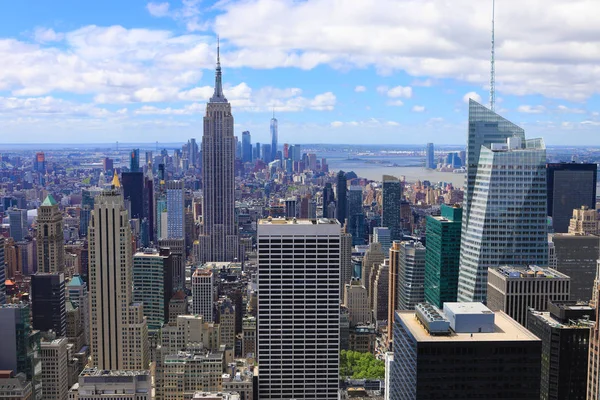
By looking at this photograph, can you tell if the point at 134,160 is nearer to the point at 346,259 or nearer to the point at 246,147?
the point at 246,147

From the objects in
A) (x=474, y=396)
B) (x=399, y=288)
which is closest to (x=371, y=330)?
(x=399, y=288)

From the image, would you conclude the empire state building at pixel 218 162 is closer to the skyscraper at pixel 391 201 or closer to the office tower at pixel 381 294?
the skyscraper at pixel 391 201

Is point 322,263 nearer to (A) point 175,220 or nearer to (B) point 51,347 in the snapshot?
(B) point 51,347

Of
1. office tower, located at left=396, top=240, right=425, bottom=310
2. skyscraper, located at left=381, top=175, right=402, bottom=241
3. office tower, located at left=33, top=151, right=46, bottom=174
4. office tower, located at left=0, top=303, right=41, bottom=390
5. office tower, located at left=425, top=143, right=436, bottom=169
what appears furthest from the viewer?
skyscraper, located at left=381, top=175, right=402, bottom=241

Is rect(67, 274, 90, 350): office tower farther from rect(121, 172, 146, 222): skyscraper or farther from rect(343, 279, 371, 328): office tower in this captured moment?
rect(121, 172, 146, 222): skyscraper

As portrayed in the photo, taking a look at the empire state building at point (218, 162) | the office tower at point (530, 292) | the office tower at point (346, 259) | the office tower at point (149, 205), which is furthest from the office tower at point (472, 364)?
the empire state building at point (218, 162)

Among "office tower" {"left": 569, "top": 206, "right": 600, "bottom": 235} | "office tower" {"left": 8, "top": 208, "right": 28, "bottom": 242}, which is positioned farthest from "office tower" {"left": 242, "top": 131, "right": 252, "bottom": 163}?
"office tower" {"left": 569, "top": 206, "right": 600, "bottom": 235}
